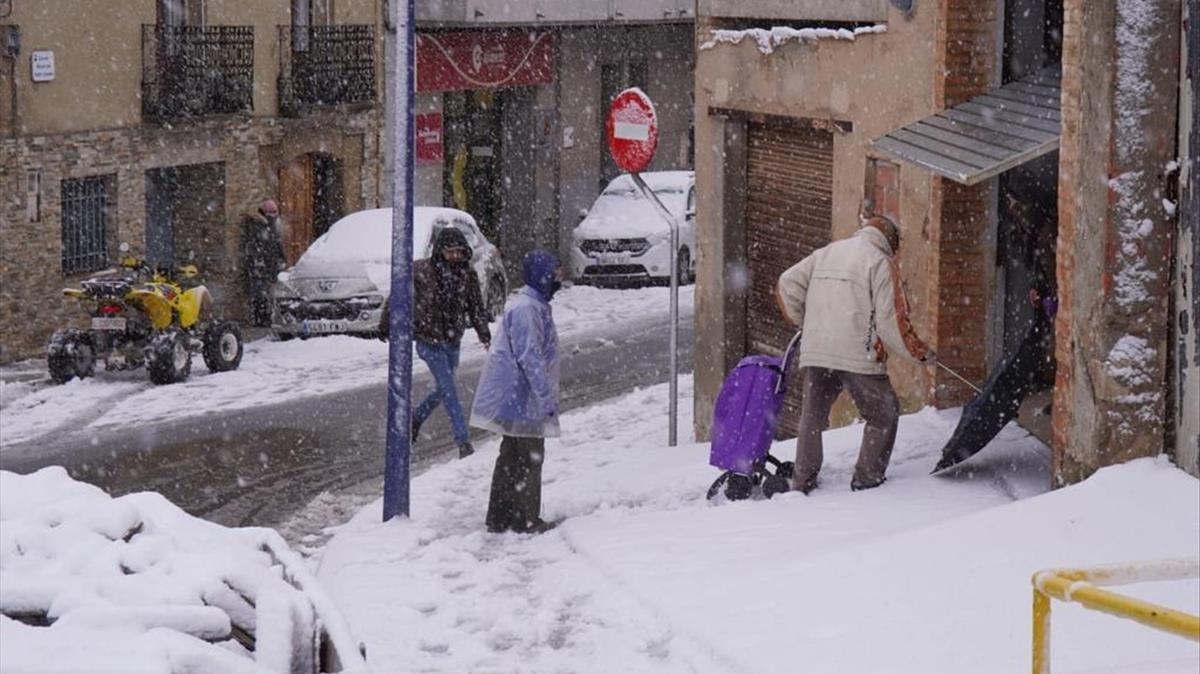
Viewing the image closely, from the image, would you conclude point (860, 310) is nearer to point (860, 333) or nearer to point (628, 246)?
point (860, 333)

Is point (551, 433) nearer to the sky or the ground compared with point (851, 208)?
nearer to the ground

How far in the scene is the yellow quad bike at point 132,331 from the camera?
19.5 meters

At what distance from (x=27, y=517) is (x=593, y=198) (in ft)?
96.2

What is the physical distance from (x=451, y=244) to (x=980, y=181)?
4743 millimetres

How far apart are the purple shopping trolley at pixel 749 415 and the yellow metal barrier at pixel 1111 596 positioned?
4.98 meters

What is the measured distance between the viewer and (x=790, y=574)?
9.05 meters

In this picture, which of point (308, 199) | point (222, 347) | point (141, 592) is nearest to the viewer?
point (141, 592)

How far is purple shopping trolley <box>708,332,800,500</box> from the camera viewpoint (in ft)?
35.3

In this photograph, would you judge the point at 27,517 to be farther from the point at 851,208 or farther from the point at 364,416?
the point at 364,416

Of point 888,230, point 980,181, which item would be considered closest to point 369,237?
point 980,181

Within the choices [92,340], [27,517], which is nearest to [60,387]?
[92,340]

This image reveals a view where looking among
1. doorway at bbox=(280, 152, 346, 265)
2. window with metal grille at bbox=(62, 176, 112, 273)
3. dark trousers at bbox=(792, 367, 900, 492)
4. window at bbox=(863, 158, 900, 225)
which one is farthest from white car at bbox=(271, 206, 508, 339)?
dark trousers at bbox=(792, 367, 900, 492)

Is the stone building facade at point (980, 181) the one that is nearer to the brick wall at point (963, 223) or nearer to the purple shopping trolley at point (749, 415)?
the brick wall at point (963, 223)

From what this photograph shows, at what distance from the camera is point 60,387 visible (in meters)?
19.6
